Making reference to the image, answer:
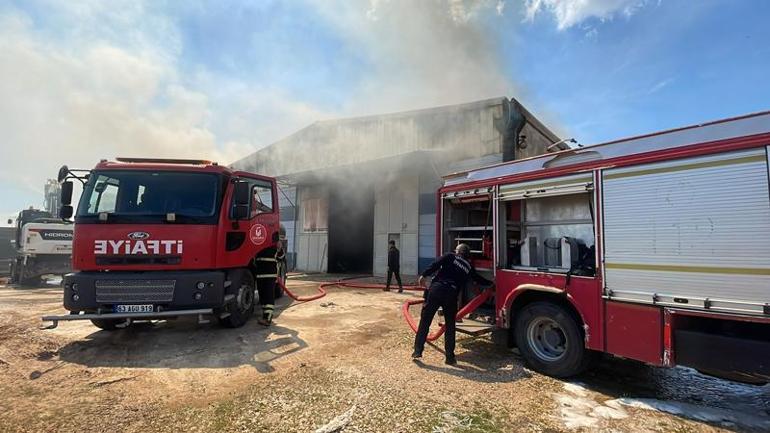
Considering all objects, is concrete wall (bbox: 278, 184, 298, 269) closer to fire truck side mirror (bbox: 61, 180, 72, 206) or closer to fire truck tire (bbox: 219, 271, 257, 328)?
fire truck tire (bbox: 219, 271, 257, 328)

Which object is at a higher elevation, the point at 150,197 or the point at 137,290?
the point at 150,197

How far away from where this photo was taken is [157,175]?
579 cm

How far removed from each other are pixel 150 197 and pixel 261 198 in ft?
5.75

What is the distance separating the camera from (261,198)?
6.91m

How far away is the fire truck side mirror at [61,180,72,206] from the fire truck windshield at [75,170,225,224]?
1.55ft

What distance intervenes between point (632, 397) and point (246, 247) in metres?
5.58

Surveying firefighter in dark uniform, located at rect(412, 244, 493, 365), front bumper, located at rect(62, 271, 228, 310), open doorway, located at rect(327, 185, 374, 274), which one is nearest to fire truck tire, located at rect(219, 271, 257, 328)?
front bumper, located at rect(62, 271, 228, 310)

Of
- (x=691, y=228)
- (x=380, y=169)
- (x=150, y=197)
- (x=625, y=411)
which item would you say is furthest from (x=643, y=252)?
(x=380, y=169)

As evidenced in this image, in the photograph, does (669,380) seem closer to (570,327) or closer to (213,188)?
(570,327)

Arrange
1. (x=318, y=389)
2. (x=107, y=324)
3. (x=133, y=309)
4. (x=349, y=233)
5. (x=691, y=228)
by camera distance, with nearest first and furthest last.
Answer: (x=691, y=228)
(x=318, y=389)
(x=133, y=309)
(x=107, y=324)
(x=349, y=233)

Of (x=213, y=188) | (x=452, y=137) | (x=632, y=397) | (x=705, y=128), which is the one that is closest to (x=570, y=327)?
(x=632, y=397)

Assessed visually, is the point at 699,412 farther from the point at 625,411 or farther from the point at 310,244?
the point at 310,244

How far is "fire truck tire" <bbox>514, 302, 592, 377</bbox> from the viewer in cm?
420

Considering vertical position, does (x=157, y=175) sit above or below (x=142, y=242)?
above
